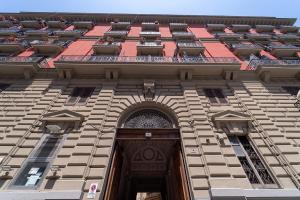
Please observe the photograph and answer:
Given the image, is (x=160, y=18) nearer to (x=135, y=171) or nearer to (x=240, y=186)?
(x=135, y=171)

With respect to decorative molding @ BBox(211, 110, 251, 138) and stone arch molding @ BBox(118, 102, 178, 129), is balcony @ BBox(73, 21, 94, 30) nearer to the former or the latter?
stone arch molding @ BBox(118, 102, 178, 129)

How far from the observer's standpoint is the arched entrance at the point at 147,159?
925 cm

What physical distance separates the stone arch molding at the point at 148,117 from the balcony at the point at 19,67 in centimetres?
673

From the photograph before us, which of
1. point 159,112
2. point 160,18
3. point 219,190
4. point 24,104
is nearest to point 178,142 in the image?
point 159,112

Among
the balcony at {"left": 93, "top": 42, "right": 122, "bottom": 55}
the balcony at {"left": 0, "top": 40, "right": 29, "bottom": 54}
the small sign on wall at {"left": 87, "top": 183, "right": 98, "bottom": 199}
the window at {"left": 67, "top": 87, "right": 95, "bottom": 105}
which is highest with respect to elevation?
the balcony at {"left": 0, "top": 40, "right": 29, "bottom": 54}

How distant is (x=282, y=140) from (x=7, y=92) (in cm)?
1458

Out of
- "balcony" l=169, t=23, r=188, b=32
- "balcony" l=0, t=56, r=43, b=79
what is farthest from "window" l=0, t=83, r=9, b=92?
"balcony" l=169, t=23, r=188, b=32

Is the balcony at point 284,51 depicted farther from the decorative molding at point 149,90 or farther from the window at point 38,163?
the window at point 38,163

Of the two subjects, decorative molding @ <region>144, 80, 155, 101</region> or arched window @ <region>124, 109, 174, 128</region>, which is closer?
arched window @ <region>124, 109, 174, 128</region>

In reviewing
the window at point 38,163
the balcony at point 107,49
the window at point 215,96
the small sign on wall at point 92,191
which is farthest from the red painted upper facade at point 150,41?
the small sign on wall at point 92,191

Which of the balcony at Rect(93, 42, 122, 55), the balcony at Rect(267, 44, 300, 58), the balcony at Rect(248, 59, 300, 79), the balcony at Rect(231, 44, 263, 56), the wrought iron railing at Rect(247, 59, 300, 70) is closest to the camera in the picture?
the balcony at Rect(248, 59, 300, 79)

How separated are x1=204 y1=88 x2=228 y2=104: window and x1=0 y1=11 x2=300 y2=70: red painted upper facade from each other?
8.10 feet

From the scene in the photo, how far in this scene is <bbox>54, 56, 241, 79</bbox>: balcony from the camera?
1282cm

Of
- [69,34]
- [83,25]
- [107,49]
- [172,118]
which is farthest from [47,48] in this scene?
[172,118]
